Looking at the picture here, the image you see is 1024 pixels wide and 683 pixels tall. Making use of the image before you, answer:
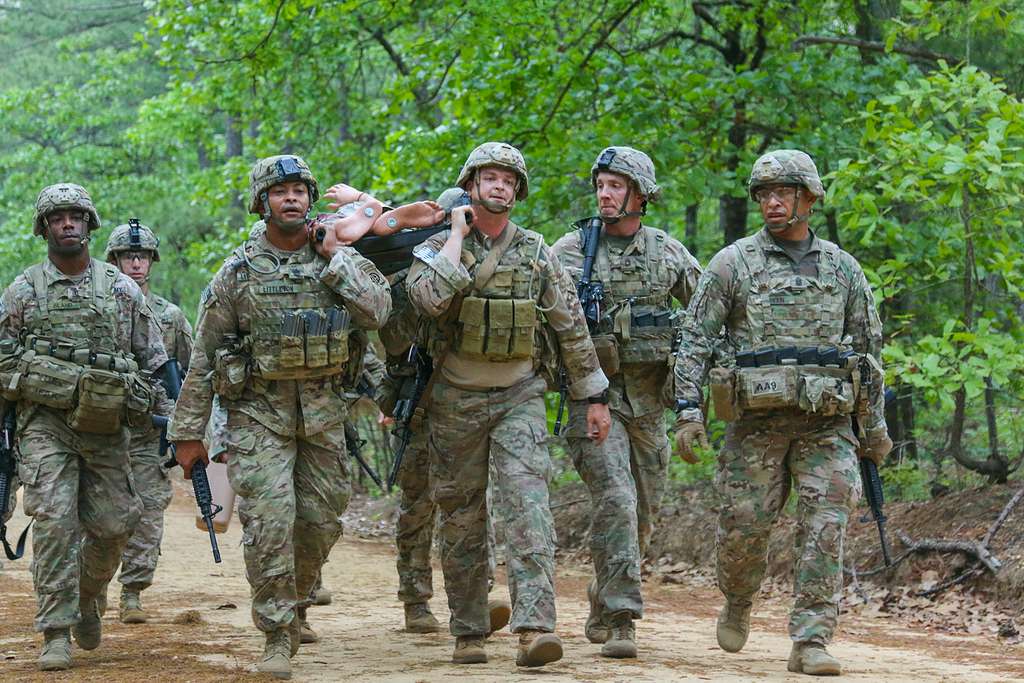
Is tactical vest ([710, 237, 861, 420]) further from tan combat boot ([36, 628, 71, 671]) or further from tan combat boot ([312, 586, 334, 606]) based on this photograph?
tan combat boot ([312, 586, 334, 606])

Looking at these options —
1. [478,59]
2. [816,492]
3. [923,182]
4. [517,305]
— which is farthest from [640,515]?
[478,59]

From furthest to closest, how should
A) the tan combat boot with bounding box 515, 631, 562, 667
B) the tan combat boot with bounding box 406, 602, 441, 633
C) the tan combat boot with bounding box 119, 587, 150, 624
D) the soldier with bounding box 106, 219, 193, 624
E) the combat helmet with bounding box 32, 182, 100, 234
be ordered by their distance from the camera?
the soldier with bounding box 106, 219, 193, 624
the tan combat boot with bounding box 119, 587, 150, 624
the tan combat boot with bounding box 406, 602, 441, 633
the combat helmet with bounding box 32, 182, 100, 234
the tan combat boot with bounding box 515, 631, 562, 667

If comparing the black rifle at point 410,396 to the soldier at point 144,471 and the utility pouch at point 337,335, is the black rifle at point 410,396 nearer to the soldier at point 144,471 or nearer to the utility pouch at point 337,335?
the utility pouch at point 337,335

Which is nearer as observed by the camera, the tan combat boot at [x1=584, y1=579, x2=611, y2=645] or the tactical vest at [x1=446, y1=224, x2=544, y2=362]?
the tactical vest at [x1=446, y1=224, x2=544, y2=362]

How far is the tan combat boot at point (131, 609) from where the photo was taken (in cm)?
1020

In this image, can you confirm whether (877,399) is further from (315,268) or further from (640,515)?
(315,268)

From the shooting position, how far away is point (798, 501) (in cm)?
770

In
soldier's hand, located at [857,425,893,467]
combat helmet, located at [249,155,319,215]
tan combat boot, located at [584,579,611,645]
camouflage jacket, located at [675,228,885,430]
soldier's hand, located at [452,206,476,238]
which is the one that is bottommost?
tan combat boot, located at [584,579,611,645]

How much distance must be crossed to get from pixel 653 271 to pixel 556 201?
568 centimetres

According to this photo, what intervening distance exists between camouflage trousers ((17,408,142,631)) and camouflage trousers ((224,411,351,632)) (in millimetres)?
1000

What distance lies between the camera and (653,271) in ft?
28.6

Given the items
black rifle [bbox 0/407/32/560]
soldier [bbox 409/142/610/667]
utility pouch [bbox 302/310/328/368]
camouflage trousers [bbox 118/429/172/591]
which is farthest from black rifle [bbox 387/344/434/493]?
camouflage trousers [bbox 118/429/172/591]

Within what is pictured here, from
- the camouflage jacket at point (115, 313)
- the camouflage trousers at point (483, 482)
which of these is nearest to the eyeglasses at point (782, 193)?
the camouflage trousers at point (483, 482)

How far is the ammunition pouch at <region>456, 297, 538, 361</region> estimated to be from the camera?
744 cm
